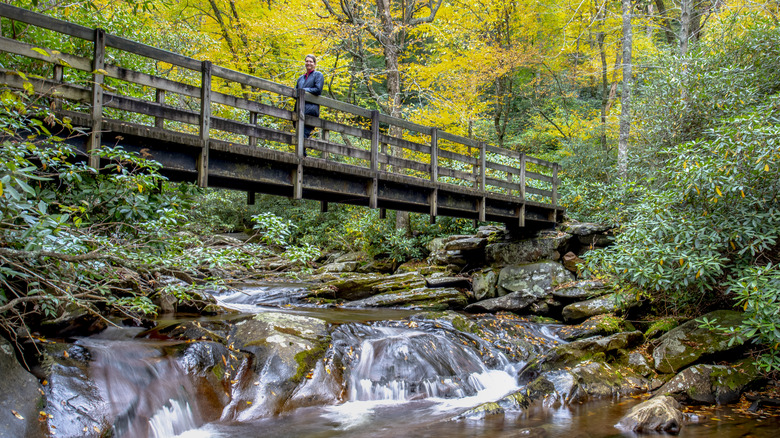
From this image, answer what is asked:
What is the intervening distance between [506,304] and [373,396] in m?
5.86

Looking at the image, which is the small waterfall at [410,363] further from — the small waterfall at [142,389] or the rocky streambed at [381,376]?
the small waterfall at [142,389]

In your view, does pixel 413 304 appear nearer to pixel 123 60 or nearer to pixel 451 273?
pixel 451 273

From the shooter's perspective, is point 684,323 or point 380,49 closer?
point 684,323

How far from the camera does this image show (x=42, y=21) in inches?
225

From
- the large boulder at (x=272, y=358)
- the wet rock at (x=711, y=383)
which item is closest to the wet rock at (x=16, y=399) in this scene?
the large boulder at (x=272, y=358)

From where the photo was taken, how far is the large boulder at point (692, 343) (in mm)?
7398

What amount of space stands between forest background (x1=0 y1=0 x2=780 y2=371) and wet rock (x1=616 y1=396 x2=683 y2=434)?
1660mm

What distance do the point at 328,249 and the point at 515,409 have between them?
49.7ft

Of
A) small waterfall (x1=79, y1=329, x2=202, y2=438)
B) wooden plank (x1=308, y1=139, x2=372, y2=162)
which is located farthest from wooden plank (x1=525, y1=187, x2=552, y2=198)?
small waterfall (x1=79, y1=329, x2=202, y2=438)

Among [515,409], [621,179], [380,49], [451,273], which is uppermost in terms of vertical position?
[380,49]

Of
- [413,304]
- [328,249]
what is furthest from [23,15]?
[328,249]

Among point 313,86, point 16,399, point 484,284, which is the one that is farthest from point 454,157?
point 16,399

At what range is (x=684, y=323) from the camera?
8211 millimetres

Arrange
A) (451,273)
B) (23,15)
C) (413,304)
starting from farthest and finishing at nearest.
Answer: (451,273) < (413,304) < (23,15)
